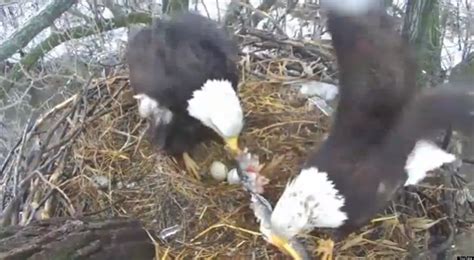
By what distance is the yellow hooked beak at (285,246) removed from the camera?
1.55 meters

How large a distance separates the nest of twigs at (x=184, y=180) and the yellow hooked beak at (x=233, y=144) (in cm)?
9

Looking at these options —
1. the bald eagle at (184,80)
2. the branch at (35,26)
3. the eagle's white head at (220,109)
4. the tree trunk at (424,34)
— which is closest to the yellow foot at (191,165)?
the bald eagle at (184,80)

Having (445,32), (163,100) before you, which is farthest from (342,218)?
(445,32)

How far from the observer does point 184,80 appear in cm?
193

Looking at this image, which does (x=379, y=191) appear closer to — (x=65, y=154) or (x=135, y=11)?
(x=65, y=154)

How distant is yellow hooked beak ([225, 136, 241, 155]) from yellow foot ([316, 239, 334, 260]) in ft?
1.01

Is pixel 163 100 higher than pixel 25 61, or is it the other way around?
pixel 163 100

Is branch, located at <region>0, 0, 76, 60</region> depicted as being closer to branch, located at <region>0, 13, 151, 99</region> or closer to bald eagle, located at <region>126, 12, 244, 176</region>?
branch, located at <region>0, 13, 151, 99</region>

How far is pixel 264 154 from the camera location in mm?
1965

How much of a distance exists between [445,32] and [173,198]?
0.98 meters

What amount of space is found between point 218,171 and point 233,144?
0.57 ft

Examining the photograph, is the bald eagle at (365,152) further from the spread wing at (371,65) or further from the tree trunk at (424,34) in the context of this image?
the tree trunk at (424,34)

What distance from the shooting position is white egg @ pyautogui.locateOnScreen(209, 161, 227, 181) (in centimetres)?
198

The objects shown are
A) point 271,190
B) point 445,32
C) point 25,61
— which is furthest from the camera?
point 25,61
